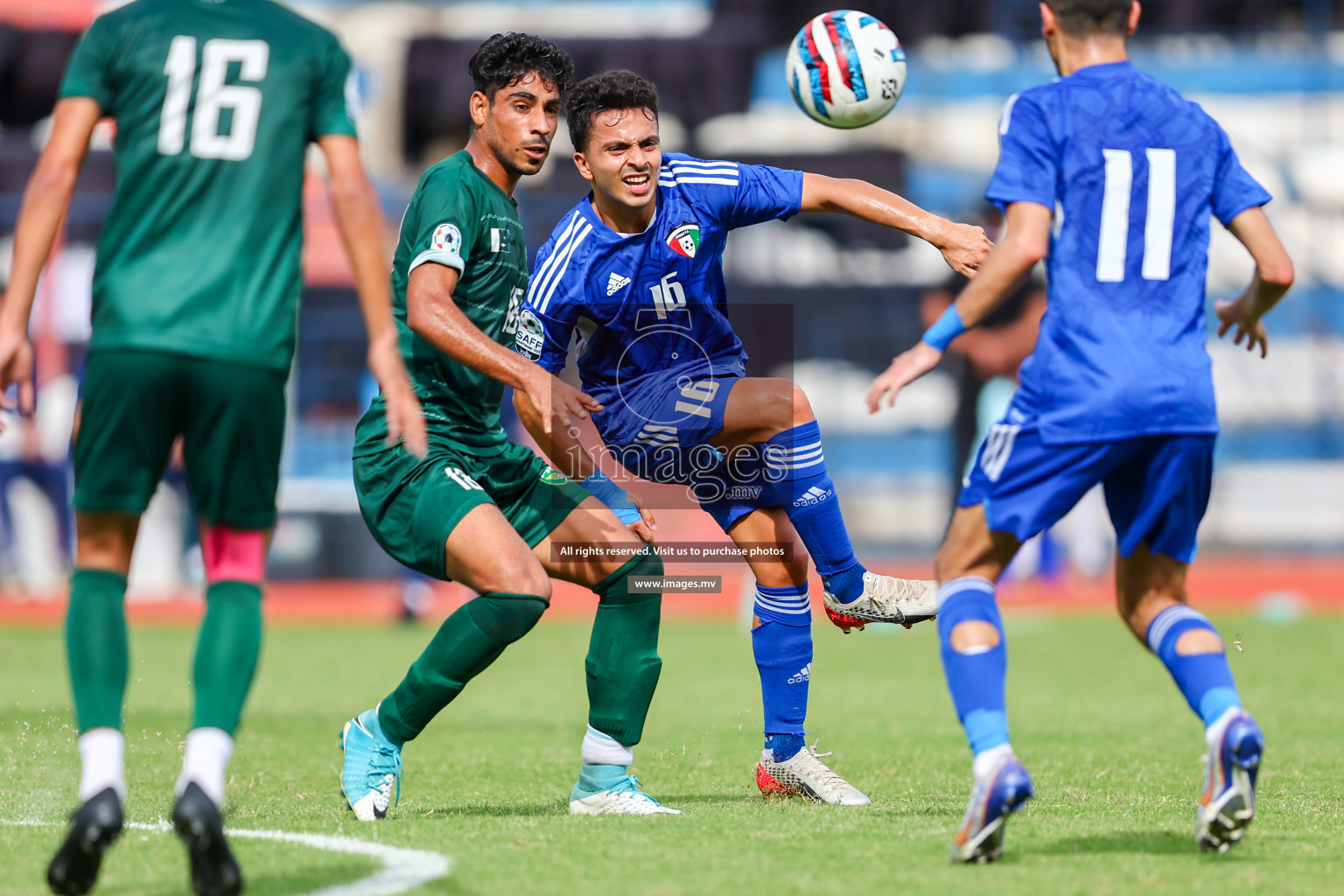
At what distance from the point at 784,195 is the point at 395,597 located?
33.0ft

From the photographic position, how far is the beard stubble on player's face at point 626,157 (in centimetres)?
552

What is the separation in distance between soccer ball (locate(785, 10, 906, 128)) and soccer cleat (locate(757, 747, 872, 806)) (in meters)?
2.51

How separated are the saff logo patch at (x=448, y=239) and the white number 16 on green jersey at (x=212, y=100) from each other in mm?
1356

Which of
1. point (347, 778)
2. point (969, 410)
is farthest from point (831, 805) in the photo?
point (969, 410)

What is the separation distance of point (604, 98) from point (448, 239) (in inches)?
35.6

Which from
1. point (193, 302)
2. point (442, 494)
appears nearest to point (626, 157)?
point (442, 494)

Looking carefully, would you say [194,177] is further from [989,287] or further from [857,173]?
[857,173]

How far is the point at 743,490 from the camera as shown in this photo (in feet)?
19.2

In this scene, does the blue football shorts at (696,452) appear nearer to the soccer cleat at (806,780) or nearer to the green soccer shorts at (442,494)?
the green soccer shorts at (442,494)

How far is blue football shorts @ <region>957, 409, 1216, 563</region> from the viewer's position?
408 cm

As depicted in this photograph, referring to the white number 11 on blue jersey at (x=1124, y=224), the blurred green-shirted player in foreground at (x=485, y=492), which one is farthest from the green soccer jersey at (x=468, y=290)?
the white number 11 on blue jersey at (x=1124, y=224)

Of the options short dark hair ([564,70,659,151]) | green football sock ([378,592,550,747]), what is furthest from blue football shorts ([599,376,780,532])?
short dark hair ([564,70,659,151])

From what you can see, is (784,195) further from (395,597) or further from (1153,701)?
(395,597)

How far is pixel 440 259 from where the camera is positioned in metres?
5.12
